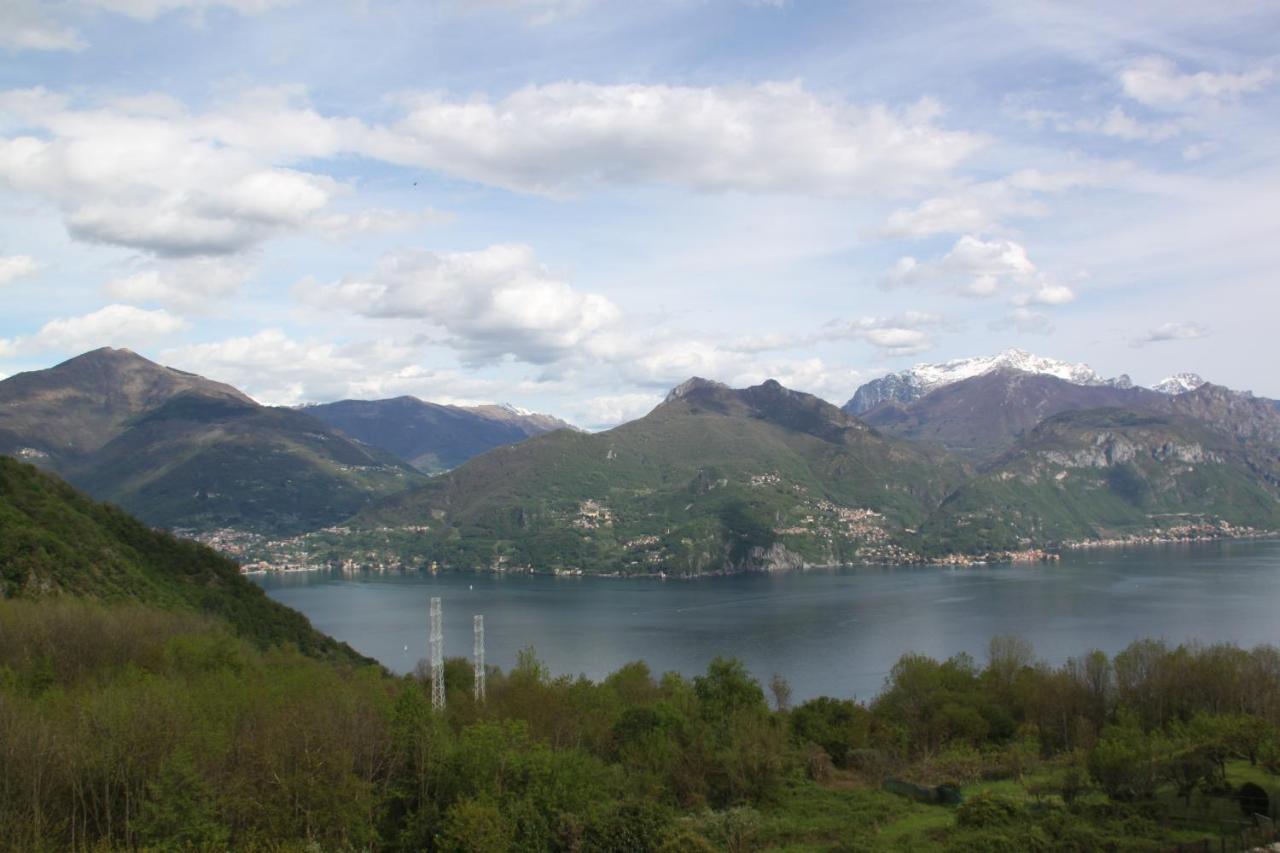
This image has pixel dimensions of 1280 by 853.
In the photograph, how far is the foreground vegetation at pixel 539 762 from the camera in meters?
18.3

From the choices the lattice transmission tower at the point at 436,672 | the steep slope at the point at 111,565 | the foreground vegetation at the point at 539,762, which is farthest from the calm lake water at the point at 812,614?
the lattice transmission tower at the point at 436,672

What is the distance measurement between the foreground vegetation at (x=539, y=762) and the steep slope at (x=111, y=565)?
37.3 ft

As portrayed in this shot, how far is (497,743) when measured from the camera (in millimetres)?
22797

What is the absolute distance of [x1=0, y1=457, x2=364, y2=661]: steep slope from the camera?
4606cm

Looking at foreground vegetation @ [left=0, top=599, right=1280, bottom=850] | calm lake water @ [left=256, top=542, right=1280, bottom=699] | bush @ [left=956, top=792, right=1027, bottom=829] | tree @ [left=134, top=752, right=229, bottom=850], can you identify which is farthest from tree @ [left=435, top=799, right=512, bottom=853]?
calm lake water @ [left=256, top=542, right=1280, bottom=699]

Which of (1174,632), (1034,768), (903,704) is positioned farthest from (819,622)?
(1034,768)

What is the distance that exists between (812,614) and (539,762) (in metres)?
94.7

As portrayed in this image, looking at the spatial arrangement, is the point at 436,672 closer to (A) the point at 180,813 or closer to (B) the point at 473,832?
(B) the point at 473,832

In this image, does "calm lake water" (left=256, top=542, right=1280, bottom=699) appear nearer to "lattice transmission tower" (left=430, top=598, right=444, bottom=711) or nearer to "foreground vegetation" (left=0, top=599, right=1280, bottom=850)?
"foreground vegetation" (left=0, top=599, right=1280, bottom=850)

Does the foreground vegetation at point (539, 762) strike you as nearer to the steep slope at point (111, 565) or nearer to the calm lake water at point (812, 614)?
the steep slope at point (111, 565)

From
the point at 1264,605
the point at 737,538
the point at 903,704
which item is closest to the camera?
the point at 903,704

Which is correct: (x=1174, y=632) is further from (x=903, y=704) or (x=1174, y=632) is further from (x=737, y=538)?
(x=737, y=538)

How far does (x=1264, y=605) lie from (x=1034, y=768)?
93.7 metres

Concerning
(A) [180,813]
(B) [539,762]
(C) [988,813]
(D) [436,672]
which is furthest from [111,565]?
(C) [988,813]
